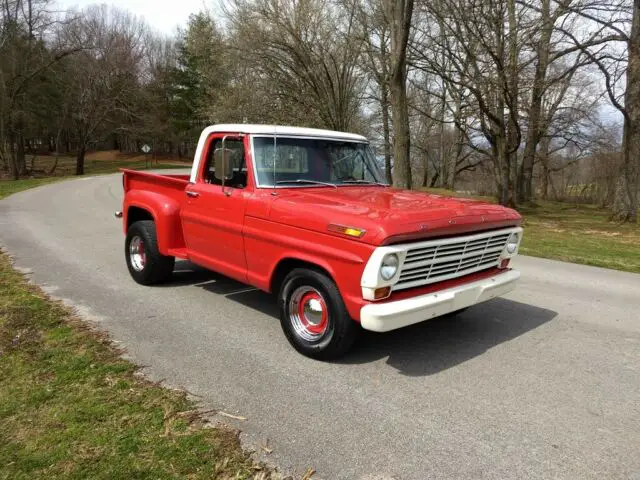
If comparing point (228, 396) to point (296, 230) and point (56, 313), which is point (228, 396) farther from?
point (56, 313)

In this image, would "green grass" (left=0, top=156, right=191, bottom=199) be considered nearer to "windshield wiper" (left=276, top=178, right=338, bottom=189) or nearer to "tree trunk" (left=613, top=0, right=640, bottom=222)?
"tree trunk" (left=613, top=0, right=640, bottom=222)

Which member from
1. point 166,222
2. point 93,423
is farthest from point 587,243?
point 93,423

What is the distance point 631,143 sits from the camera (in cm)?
1708

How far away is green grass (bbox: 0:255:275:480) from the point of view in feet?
8.87

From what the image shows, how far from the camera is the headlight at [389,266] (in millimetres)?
3602

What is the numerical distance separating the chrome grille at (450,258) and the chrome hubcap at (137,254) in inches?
154

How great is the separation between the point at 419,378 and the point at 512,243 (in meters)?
1.83

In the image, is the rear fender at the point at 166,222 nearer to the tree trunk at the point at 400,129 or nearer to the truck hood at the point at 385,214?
the truck hood at the point at 385,214

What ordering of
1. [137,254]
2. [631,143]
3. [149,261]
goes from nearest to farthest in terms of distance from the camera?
[149,261]
[137,254]
[631,143]

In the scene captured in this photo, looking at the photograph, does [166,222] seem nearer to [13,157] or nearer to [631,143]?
[631,143]

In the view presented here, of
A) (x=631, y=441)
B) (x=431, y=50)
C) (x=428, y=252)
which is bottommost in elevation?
(x=631, y=441)

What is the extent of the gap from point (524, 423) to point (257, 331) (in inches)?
101

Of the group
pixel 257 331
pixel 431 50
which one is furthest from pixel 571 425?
pixel 431 50

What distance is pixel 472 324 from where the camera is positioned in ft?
16.9
